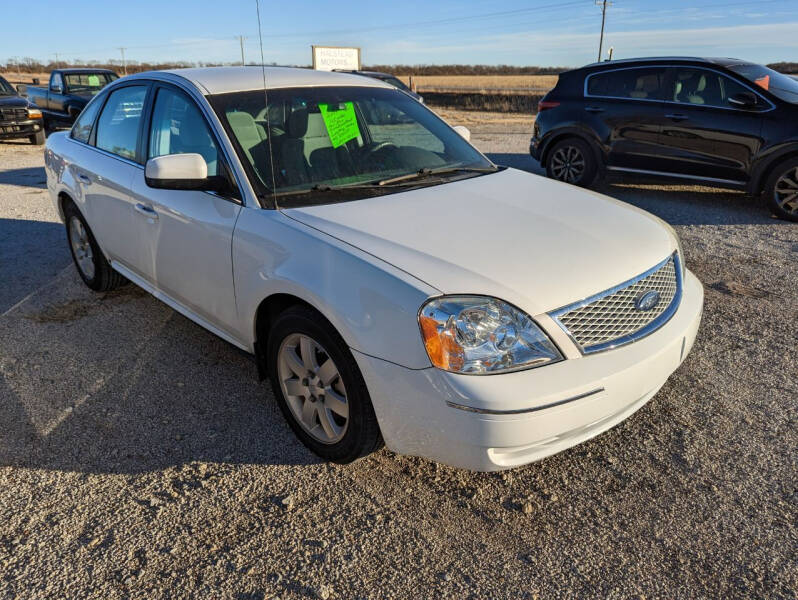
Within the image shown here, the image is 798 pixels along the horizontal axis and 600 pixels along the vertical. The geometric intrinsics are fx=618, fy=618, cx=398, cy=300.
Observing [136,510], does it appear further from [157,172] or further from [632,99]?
[632,99]

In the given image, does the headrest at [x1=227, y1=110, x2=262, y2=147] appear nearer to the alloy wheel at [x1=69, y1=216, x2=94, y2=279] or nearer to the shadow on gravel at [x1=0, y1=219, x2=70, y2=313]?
the alloy wheel at [x1=69, y1=216, x2=94, y2=279]

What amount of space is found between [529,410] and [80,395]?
2.57 meters

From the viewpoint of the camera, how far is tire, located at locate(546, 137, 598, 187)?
329 inches

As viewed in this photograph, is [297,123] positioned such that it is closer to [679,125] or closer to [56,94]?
[679,125]

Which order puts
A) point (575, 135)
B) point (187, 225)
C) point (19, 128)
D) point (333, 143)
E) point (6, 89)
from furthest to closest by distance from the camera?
point (6, 89)
point (19, 128)
point (575, 135)
point (333, 143)
point (187, 225)

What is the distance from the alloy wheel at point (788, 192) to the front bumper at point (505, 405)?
5.65 meters

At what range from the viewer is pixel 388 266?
232 cm

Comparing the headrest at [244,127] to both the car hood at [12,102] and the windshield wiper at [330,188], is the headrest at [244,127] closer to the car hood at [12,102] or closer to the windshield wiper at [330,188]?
Answer: the windshield wiper at [330,188]

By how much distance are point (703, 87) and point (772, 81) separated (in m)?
0.73

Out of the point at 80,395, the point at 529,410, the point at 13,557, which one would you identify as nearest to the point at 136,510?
the point at 13,557

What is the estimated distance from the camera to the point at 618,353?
2363 mm

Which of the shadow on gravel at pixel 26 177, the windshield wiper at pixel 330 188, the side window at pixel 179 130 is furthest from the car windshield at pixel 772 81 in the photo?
the shadow on gravel at pixel 26 177

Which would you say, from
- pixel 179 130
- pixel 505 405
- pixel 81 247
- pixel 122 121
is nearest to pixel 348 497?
pixel 505 405

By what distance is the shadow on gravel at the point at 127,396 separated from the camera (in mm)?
2898
